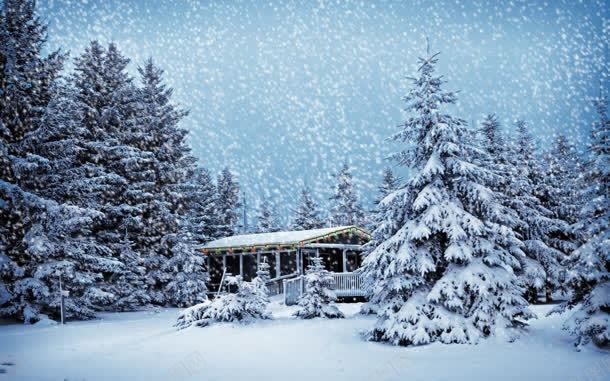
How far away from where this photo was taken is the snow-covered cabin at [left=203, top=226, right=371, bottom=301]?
2711 centimetres

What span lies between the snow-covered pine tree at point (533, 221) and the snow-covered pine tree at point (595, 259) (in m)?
9.71

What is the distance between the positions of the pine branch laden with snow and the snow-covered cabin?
7869 millimetres

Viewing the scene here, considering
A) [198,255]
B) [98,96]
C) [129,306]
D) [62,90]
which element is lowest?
[129,306]

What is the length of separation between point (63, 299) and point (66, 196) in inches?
185

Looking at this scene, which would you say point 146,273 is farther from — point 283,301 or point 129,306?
point 283,301

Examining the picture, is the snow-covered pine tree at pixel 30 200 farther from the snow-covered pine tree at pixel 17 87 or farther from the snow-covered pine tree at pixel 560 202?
the snow-covered pine tree at pixel 560 202

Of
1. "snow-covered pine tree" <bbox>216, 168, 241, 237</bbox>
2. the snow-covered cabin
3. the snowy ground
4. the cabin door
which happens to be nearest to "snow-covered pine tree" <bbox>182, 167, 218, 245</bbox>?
"snow-covered pine tree" <bbox>216, 168, 241, 237</bbox>

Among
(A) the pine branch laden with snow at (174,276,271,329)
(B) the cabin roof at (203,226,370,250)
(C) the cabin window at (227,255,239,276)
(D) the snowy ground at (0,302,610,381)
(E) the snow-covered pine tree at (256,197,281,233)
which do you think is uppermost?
(E) the snow-covered pine tree at (256,197,281,233)

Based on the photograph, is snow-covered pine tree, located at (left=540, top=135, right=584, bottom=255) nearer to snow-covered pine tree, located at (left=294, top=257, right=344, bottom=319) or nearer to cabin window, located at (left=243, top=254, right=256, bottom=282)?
snow-covered pine tree, located at (left=294, top=257, right=344, bottom=319)

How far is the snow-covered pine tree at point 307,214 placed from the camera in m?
50.4

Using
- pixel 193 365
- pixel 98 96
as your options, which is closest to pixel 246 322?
pixel 193 365

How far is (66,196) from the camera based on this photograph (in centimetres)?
2089

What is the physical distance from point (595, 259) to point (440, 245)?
3.85 metres

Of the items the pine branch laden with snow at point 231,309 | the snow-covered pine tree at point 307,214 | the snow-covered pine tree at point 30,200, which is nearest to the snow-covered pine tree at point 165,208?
the snow-covered pine tree at point 30,200
